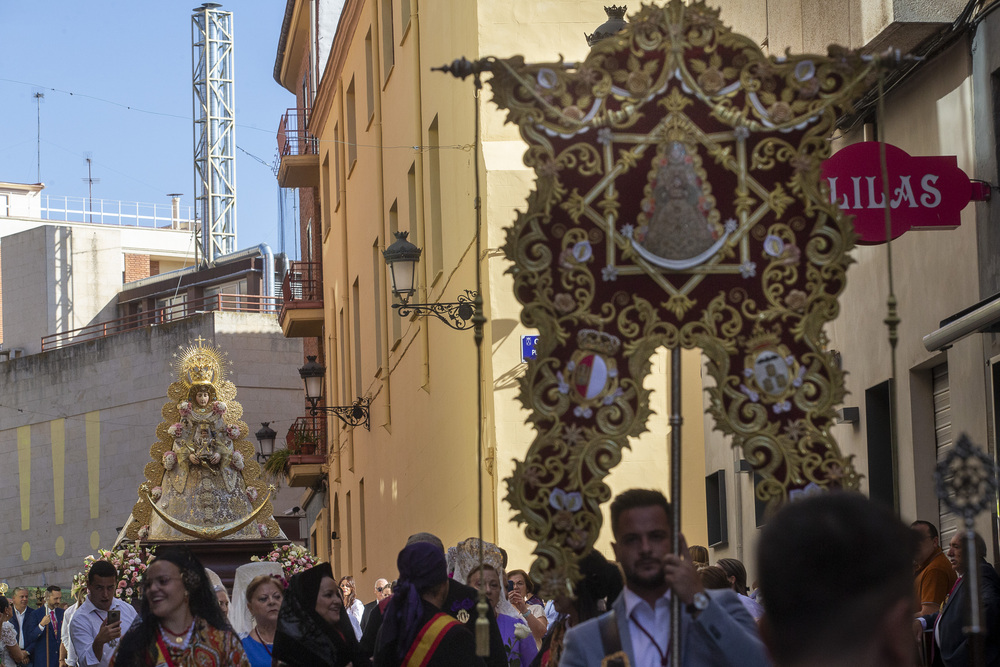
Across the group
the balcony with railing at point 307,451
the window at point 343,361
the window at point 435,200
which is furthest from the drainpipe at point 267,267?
the window at point 435,200

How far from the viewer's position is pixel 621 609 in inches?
189

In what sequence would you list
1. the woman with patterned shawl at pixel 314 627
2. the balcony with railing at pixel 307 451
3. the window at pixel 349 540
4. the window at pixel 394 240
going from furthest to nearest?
1. the balcony with railing at pixel 307 451
2. the window at pixel 349 540
3. the window at pixel 394 240
4. the woman with patterned shawl at pixel 314 627

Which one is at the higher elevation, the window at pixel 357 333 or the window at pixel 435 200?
the window at pixel 435 200

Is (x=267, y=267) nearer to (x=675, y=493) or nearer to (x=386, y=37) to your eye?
(x=386, y=37)

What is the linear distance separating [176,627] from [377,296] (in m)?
17.9

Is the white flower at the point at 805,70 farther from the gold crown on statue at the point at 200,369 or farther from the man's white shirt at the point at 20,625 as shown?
the gold crown on statue at the point at 200,369

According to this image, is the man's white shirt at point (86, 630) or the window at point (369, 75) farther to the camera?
the window at point (369, 75)

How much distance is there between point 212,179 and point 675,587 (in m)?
46.6

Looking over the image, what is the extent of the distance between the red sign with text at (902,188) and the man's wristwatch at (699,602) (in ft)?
20.9

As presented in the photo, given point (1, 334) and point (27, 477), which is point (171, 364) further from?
point (1, 334)

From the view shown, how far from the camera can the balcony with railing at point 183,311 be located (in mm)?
43594

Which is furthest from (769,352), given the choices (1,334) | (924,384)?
(1,334)

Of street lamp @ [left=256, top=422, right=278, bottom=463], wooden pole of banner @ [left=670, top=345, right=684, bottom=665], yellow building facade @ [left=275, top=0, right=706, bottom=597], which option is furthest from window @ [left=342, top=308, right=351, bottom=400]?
wooden pole of banner @ [left=670, top=345, right=684, bottom=665]

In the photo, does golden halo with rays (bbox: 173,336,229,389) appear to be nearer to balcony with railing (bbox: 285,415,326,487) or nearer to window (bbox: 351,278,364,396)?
window (bbox: 351,278,364,396)
